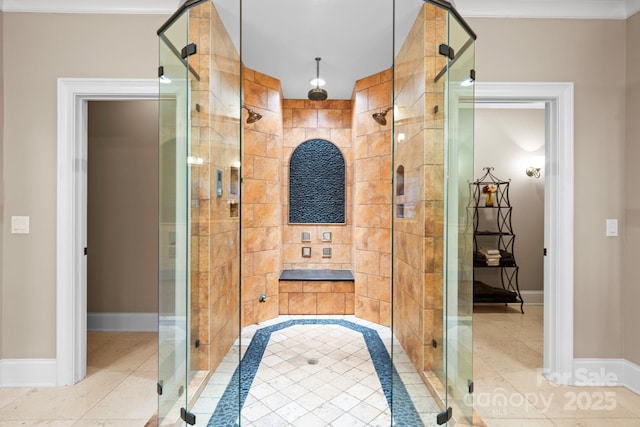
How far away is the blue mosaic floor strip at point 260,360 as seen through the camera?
170 centimetres

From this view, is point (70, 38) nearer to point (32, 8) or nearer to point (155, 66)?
point (32, 8)

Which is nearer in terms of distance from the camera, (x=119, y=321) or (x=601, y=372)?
(x=601, y=372)

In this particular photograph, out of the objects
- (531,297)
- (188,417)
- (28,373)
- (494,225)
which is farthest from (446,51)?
(531,297)

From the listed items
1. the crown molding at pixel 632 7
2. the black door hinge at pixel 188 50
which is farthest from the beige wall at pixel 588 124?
the black door hinge at pixel 188 50

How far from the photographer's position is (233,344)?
6.26 ft

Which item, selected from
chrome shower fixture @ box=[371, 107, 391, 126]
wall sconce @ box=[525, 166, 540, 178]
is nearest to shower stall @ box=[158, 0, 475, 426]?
chrome shower fixture @ box=[371, 107, 391, 126]

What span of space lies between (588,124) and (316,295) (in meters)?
2.79

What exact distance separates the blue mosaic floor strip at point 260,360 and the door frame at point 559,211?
1137 mm

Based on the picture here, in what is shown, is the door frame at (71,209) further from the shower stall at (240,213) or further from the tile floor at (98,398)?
the shower stall at (240,213)

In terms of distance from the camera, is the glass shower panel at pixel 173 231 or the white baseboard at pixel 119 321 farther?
the white baseboard at pixel 119 321

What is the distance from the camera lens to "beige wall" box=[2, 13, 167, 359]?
90.8 inches

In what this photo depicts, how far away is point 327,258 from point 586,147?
109 inches

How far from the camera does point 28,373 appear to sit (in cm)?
229

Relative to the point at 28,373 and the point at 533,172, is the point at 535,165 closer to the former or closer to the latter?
the point at 533,172
